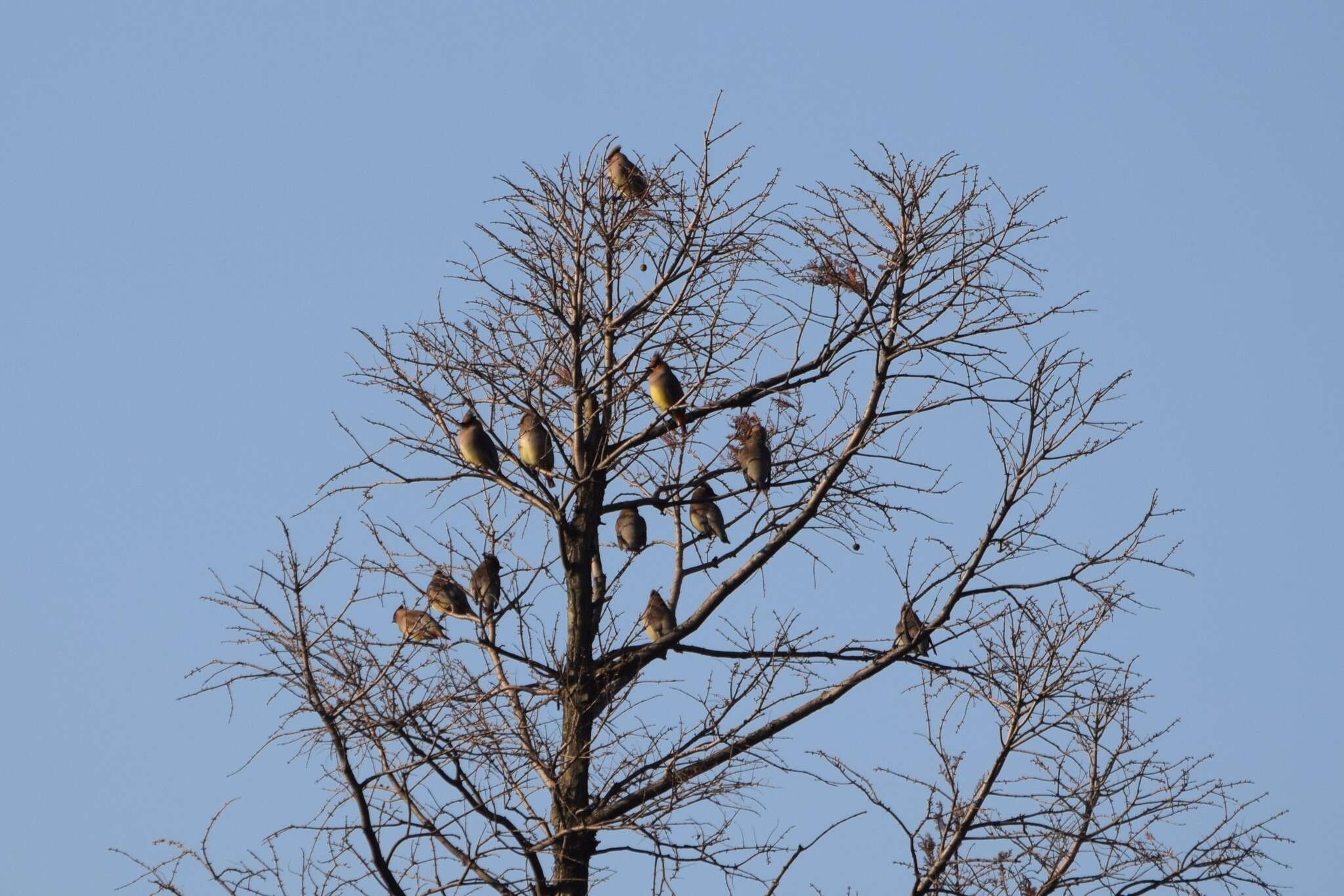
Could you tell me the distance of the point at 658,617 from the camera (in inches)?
328

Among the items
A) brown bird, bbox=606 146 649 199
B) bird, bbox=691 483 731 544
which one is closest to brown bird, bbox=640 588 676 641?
bird, bbox=691 483 731 544

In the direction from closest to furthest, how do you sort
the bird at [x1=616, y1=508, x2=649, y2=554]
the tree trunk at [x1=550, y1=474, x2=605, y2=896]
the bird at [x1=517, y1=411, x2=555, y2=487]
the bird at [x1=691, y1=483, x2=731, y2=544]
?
the tree trunk at [x1=550, y1=474, x2=605, y2=896] < the bird at [x1=517, y1=411, x2=555, y2=487] < the bird at [x1=691, y1=483, x2=731, y2=544] < the bird at [x1=616, y1=508, x2=649, y2=554]

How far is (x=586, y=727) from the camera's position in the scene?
289 inches

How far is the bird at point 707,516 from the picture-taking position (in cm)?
820

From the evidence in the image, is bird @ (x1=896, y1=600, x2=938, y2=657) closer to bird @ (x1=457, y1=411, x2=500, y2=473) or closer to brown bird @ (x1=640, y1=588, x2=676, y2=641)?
brown bird @ (x1=640, y1=588, x2=676, y2=641)

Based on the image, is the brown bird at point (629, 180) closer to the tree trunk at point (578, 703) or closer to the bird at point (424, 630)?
the tree trunk at point (578, 703)

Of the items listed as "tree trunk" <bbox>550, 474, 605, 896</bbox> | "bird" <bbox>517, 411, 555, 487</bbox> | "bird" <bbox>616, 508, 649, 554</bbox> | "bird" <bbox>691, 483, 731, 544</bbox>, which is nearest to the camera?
"tree trunk" <bbox>550, 474, 605, 896</bbox>

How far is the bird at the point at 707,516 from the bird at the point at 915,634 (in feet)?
3.02

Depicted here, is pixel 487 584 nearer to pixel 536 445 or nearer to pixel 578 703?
pixel 578 703

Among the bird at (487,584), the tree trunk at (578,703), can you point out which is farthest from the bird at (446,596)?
the tree trunk at (578,703)

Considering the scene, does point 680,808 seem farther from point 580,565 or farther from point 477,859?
point 580,565

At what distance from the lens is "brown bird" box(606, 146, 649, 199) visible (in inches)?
307

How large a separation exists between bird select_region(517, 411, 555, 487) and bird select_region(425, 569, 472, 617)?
0.60m

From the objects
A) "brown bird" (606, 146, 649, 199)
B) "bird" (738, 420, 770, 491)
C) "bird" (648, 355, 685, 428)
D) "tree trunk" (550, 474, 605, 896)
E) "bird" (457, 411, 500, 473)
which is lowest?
"tree trunk" (550, 474, 605, 896)
